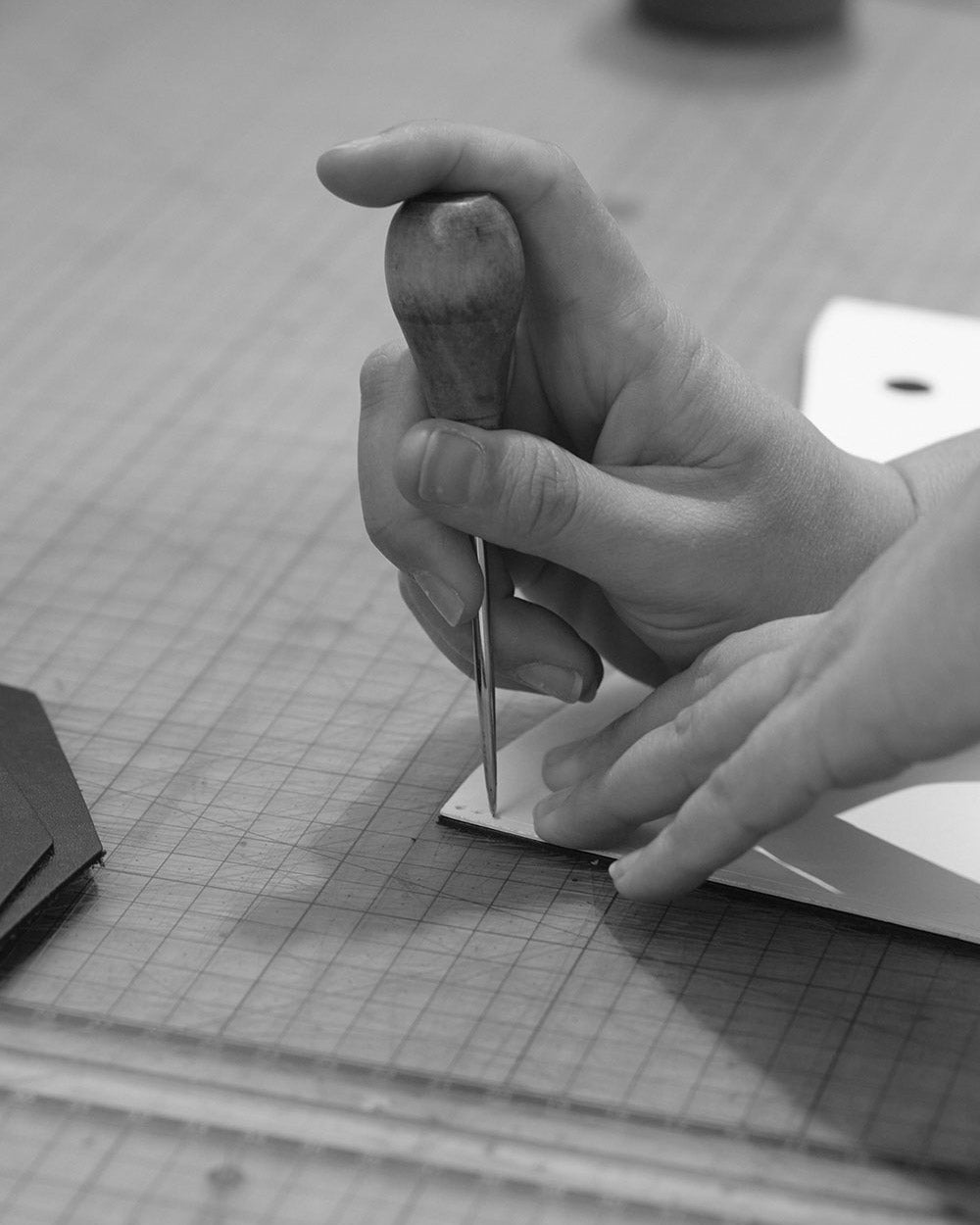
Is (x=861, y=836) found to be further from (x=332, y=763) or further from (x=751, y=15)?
(x=751, y=15)

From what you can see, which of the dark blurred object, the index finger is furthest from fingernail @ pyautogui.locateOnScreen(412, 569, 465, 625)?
the dark blurred object

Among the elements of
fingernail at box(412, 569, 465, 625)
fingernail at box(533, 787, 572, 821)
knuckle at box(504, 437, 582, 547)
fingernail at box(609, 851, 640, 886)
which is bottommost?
fingernail at box(533, 787, 572, 821)

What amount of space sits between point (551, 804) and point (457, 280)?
22cm

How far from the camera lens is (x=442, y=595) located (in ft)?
2.17

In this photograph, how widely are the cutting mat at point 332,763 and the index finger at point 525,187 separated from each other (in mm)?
209

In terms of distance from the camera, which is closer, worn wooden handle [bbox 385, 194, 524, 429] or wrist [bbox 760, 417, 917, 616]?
worn wooden handle [bbox 385, 194, 524, 429]

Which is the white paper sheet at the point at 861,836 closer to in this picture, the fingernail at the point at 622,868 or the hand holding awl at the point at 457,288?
the fingernail at the point at 622,868

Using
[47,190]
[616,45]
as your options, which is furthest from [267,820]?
[616,45]

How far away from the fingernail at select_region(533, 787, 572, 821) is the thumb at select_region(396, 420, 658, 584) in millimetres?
92

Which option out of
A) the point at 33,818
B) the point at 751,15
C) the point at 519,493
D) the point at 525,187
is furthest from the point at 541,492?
the point at 751,15

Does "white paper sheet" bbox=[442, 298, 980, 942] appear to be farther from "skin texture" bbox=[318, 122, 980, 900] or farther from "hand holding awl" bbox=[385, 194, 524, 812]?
"hand holding awl" bbox=[385, 194, 524, 812]

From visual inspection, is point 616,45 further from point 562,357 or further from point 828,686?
point 828,686

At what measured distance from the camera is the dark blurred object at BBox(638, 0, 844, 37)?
4.81 feet

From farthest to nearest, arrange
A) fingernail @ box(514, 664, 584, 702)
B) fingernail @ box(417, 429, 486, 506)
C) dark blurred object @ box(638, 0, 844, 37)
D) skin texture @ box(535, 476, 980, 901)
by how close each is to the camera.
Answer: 1. dark blurred object @ box(638, 0, 844, 37)
2. fingernail @ box(514, 664, 584, 702)
3. fingernail @ box(417, 429, 486, 506)
4. skin texture @ box(535, 476, 980, 901)
